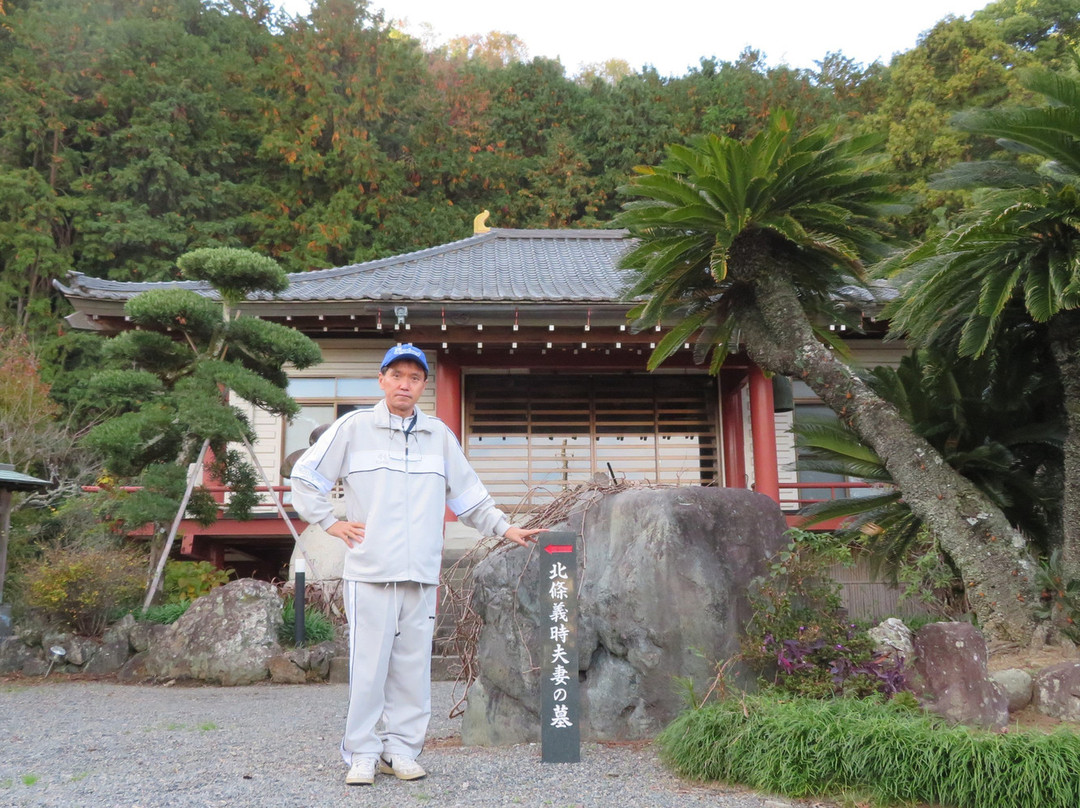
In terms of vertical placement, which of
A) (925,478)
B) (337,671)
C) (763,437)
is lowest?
(337,671)

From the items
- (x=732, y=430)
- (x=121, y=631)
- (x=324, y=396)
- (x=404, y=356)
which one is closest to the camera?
(x=404, y=356)

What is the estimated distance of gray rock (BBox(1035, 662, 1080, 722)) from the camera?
3.90 meters

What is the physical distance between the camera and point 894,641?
435 cm

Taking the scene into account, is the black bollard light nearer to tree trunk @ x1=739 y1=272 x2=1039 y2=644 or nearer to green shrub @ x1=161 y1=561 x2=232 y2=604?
green shrub @ x1=161 y1=561 x2=232 y2=604

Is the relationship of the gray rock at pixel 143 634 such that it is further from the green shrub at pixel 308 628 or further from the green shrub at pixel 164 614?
the green shrub at pixel 308 628

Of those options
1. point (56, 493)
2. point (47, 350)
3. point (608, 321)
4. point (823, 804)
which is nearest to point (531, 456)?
point (608, 321)

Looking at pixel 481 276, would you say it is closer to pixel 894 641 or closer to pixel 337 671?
pixel 337 671

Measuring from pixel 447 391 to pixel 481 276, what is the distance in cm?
230

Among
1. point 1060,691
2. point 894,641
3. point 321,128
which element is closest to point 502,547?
point 894,641

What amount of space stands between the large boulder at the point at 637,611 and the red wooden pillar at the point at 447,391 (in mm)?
7179

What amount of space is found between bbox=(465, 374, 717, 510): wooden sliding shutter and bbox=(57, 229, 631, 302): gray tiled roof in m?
1.52

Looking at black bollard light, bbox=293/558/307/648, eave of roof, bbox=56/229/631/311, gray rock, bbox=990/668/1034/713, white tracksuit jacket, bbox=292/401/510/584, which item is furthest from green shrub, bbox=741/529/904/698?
black bollard light, bbox=293/558/307/648

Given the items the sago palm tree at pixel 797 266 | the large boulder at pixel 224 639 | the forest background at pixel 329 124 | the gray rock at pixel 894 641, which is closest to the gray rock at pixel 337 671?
the large boulder at pixel 224 639

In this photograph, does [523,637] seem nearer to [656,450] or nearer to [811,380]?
[811,380]
